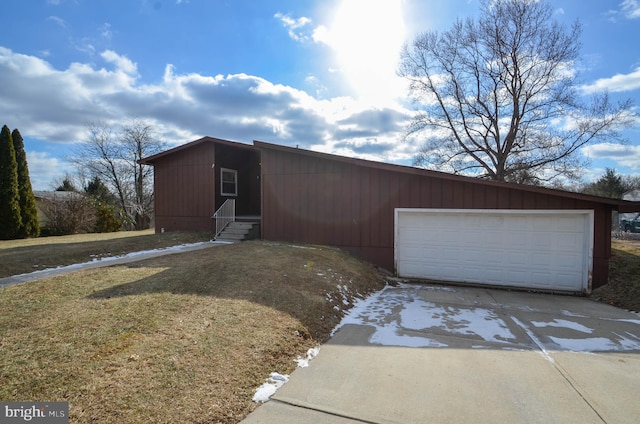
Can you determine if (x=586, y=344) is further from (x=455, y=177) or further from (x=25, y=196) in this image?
(x=25, y=196)

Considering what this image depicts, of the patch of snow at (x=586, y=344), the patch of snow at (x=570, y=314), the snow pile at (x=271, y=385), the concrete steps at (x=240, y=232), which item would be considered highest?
the concrete steps at (x=240, y=232)

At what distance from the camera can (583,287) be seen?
8.23 m

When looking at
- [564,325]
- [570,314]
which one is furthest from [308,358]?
[570,314]

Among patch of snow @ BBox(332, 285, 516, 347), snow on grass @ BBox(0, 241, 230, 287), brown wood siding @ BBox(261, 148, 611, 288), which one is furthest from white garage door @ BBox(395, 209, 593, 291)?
Result: snow on grass @ BBox(0, 241, 230, 287)

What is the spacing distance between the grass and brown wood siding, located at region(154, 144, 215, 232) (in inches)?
269

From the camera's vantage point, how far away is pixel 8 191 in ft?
46.2

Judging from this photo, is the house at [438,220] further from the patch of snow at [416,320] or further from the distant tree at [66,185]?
the distant tree at [66,185]

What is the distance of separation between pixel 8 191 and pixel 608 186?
142ft

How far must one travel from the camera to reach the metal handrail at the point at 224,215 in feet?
42.7

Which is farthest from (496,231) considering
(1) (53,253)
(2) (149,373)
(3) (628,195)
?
(3) (628,195)

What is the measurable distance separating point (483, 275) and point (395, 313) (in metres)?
4.09

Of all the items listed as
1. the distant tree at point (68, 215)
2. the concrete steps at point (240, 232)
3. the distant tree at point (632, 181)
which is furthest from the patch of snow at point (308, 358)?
the distant tree at point (632, 181)

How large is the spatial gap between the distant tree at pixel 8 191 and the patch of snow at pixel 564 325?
1802 centimetres

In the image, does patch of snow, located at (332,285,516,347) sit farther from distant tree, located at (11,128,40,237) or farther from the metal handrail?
distant tree, located at (11,128,40,237)
